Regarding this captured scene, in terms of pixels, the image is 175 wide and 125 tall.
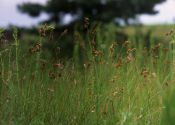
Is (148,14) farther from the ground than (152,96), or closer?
farther from the ground

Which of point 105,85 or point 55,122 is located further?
point 105,85

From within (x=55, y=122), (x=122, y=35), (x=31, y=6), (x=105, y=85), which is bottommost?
(x=55, y=122)

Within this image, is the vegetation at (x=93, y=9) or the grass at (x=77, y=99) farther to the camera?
the vegetation at (x=93, y=9)

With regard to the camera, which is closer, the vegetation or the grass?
the grass

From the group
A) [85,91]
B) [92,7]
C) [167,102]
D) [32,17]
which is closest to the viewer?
[167,102]

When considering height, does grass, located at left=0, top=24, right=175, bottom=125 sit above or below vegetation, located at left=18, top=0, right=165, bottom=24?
below

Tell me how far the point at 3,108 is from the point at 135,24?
32.8 ft

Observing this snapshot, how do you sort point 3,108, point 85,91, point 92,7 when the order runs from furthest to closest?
point 92,7, point 85,91, point 3,108

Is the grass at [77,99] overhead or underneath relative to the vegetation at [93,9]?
underneath

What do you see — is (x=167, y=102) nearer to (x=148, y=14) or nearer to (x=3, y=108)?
(x=3, y=108)

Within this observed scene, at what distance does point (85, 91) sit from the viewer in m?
5.00

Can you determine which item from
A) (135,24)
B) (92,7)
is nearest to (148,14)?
(135,24)

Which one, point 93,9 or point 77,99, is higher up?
point 93,9

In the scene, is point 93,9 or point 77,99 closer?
point 77,99
